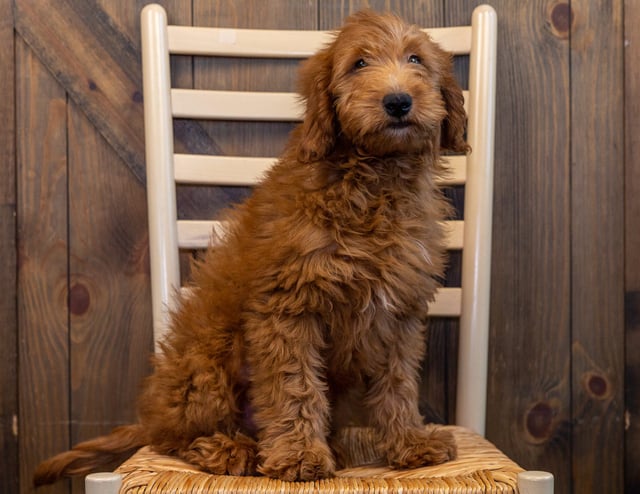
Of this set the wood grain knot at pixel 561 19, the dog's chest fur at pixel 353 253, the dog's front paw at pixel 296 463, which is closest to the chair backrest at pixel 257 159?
the wood grain knot at pixel 561 19

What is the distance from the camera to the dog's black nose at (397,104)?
4.03ft

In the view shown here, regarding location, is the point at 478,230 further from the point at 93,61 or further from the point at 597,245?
the point at 93,61

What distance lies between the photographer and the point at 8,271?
1.85m

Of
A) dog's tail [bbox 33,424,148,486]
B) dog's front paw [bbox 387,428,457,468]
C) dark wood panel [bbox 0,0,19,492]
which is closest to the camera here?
dog's front paw [bbox 387,428,457,468]

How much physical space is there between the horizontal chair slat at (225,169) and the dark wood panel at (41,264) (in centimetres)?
35

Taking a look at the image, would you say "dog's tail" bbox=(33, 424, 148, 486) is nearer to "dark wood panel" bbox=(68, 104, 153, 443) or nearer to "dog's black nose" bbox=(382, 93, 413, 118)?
"dark wood panel" bbox=(68, 104, 153, 443)

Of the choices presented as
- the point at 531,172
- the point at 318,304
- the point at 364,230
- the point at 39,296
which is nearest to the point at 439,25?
the point at 531,172

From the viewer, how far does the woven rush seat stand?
1.16m

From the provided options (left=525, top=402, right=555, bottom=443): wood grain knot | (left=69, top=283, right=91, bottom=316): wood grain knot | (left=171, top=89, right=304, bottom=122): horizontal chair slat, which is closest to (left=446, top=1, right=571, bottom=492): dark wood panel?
(left=525, top=402, right=555, bottom=443): wood grain knot

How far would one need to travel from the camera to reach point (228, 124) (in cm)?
187

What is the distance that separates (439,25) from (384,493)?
3.81 feet

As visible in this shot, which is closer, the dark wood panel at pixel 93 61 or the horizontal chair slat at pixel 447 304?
the horizontal chair slat at pixel 447 304

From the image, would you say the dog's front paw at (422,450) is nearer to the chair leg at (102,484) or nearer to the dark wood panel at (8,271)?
the chair leg at (102,484)

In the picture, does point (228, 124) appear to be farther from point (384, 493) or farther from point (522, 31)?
point (384, 493)
